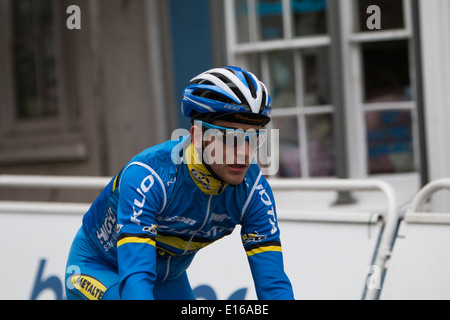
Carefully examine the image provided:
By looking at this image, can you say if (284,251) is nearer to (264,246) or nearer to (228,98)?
(264,246)

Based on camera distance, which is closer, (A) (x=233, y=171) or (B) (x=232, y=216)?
(A) (x=233, y=171)

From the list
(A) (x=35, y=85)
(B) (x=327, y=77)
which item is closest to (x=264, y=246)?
(B) (x=327, y=77)

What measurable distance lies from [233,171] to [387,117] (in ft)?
17.2

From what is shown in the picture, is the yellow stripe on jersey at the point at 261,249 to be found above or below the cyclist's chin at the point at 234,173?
below

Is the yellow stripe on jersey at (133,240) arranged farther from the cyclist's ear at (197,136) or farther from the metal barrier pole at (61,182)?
the metal barrier pole at (61,182)

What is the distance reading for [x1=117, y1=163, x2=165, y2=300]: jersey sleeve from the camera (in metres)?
2.40

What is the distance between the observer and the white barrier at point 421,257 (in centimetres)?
402

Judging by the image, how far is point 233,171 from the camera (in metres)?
2.53

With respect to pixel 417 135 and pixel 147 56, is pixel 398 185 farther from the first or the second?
pixel 147 56

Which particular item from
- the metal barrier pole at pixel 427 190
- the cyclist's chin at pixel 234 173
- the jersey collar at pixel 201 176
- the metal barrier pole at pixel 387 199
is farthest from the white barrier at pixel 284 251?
the cyclist's chin at pixel 234 173

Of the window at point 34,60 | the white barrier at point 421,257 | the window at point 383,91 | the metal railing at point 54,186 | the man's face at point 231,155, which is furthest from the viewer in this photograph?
the window at point 34,60

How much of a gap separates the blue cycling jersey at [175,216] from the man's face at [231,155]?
11 centimetres

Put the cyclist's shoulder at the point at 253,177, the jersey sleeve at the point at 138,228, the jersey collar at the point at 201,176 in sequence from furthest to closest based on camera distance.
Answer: the cyclist's shoulder at the point at 253,177, the jersey collar at the point at 201,176, the jersey sleeve at the point at 138,228

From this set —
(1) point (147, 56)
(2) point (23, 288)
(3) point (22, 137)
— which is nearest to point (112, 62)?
(1) point (147, 56)
